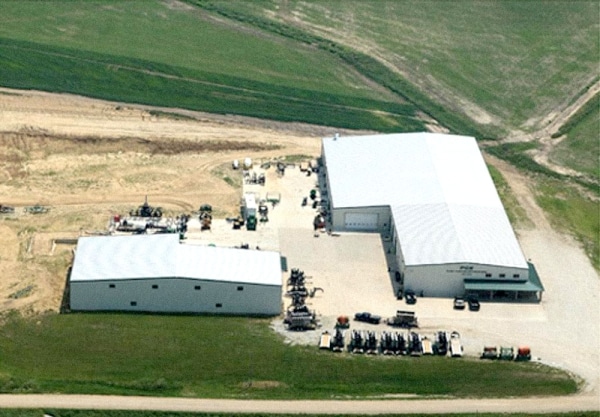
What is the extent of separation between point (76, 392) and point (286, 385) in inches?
703

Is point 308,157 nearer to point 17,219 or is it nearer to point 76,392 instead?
point 17,219

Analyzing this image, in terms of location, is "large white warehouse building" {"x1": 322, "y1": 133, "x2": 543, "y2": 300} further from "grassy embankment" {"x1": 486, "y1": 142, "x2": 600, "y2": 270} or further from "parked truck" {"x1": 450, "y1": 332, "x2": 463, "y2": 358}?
"grassy embankment" {"x1": 486, "y1": 142, "x2": 600, "y2": 270}

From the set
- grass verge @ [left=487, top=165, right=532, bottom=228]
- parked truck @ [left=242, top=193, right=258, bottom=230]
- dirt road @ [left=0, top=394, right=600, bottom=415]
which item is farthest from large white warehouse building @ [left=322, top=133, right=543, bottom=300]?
dirt road @ [left=0, top=394, right=600, bottom=415]

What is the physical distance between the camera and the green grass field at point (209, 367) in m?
87.0

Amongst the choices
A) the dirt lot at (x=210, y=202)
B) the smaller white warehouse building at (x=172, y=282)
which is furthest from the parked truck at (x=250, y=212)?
the smaller white warehouse building at (x=172, y=282)

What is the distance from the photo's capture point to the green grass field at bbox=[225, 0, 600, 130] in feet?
530

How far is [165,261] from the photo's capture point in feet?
320

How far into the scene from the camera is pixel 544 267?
110062 mm

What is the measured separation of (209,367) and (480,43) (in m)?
107

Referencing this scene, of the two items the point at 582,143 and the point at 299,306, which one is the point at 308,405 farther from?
the point at 582,143

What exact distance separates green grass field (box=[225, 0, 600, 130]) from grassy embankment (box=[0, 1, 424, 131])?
10.3m

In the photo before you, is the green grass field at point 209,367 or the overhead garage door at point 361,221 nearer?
the green grass field at point 209,367

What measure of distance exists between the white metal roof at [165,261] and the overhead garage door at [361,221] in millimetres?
13370

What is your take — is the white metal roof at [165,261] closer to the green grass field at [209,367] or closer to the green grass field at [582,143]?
the green grass field at [209,367]
